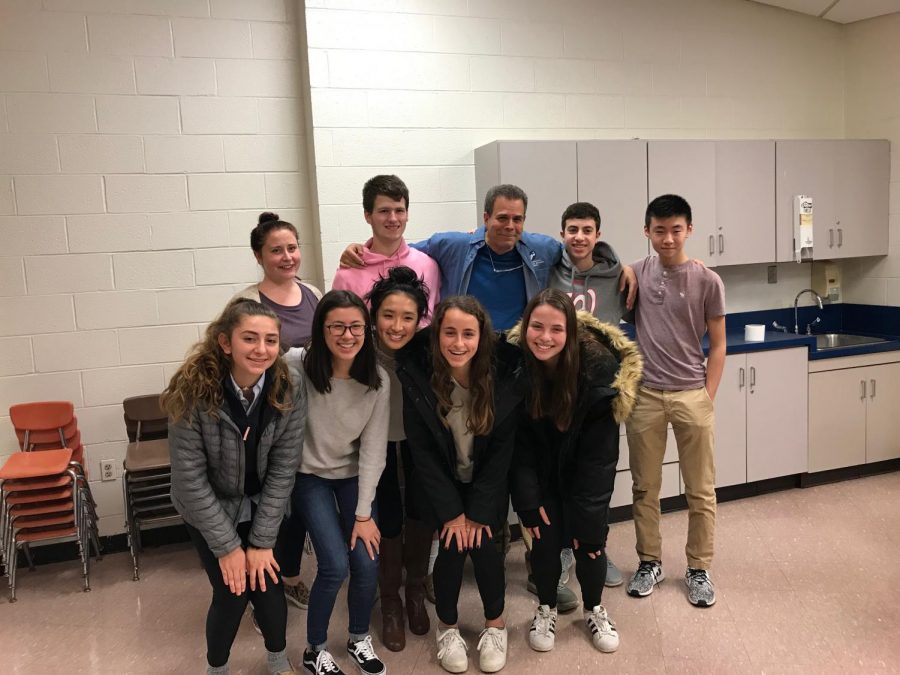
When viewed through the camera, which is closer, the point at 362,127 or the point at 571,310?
the point at 571,310

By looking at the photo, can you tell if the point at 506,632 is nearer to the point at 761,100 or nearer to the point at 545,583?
the point at 545,583

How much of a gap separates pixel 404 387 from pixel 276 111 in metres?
1.96

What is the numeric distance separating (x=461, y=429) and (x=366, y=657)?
2.75 ft

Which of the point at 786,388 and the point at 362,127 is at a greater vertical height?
the point at 362,127

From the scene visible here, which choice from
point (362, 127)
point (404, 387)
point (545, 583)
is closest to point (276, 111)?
point (362, 127)

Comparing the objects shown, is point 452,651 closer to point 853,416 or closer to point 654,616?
point 654,616

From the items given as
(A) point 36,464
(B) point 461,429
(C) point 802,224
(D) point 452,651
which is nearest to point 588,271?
(B) point 461,429

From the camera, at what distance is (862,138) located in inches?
169

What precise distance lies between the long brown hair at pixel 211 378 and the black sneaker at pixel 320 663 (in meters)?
0.87

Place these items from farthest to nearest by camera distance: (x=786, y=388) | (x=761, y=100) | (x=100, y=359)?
(x=761, y=100) < (x=786, y=388) < (x=100, y=359)

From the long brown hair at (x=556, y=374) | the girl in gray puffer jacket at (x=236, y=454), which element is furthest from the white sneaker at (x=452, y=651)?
the long brown hair at (x=556, y=374)

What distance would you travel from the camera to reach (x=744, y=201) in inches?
153

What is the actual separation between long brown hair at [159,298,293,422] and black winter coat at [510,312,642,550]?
2.77ft

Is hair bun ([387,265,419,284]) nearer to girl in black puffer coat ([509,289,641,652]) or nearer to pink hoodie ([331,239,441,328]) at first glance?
pink hoodie ([331,239,441,328])
